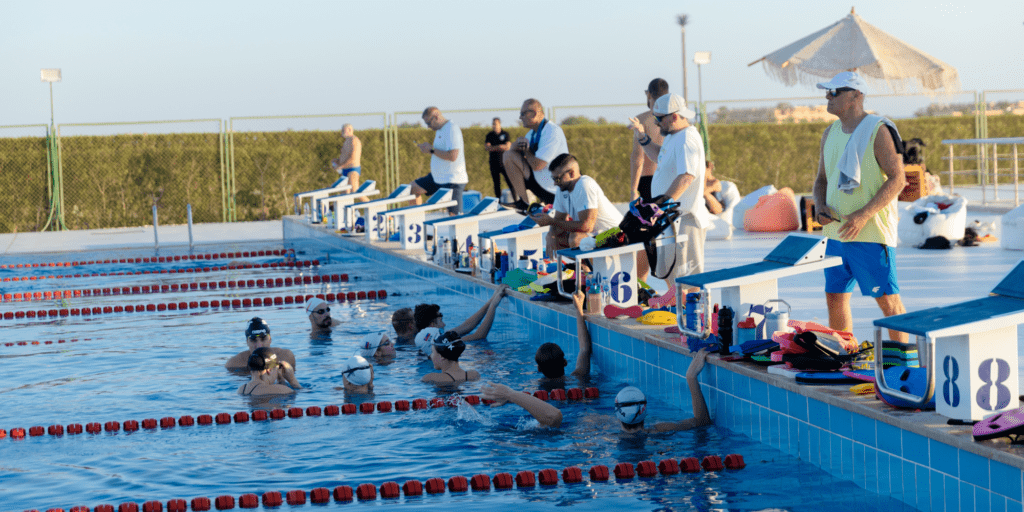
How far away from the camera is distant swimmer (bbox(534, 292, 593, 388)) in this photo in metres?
6.45

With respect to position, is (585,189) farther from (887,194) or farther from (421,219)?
(421,219)

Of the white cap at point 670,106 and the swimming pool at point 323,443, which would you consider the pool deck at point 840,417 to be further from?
the white cap at point 670,106

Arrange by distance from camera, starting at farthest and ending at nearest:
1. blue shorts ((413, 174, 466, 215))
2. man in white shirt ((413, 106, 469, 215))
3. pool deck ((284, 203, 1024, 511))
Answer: blue shorts ((413, 174, 466, 215)) → man in white shirt ((413, 106, 469, 215)) → pool deck ((284, 203, 1024, 511))

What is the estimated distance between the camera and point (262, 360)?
253 inches

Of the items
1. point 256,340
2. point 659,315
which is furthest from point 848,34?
point 256,340

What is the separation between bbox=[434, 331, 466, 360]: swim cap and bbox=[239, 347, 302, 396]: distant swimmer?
3.27 feet

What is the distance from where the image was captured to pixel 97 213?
22469mm

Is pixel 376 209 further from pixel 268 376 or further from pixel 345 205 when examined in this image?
pixel 268 376

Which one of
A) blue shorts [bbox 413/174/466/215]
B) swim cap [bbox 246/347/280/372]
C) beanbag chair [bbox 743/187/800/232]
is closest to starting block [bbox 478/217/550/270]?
swim cap [bbox 246/347/280/372]

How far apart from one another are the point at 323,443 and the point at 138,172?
62.8 feet

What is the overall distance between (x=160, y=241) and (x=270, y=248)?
7.24 ft

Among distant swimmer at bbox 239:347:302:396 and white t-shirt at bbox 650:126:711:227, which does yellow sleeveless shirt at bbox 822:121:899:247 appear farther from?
distant swimmer at bbox 239:347:302:396

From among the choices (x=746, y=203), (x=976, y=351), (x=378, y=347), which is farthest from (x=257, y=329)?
(x=746, y=203)

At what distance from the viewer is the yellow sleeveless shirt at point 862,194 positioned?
5.04 m
